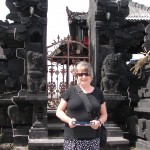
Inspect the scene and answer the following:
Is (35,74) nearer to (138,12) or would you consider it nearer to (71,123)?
(71,123)

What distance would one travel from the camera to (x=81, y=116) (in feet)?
12.9

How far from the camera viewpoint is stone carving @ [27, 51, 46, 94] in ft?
27.6

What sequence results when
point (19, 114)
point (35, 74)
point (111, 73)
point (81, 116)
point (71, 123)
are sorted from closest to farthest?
1. point (71, 123)
2. point (81, 116)
3. point (35, 74)
4. point (111, 73)
5. point (19, 114)

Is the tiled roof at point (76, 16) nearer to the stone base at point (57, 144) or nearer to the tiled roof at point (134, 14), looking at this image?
the tiled roof at point (134, 14)

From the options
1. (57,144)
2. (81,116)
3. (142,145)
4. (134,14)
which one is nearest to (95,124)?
(81,116)

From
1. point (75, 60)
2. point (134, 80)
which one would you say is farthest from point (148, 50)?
point (75, 60)

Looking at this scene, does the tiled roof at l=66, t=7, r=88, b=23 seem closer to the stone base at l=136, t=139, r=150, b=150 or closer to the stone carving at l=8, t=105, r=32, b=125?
the stone carving at l=8, t=105, r=32, b=125

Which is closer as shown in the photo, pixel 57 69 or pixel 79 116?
pixel 79 116

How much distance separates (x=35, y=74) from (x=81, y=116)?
4.65 meters

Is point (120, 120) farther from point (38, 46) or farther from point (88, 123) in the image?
point (88, 123)

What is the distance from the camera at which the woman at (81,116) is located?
395 centimetres

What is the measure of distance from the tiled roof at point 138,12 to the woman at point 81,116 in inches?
467

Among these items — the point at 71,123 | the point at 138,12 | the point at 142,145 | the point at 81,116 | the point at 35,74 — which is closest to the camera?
the point at 71,123

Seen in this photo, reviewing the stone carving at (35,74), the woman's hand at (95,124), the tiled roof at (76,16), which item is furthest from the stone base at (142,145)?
the tiled roof at (76,16)
